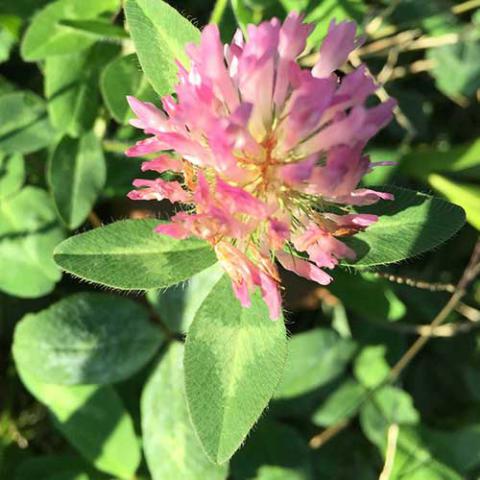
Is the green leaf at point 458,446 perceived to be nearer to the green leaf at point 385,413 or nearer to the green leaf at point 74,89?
the green leaf at point 385,413

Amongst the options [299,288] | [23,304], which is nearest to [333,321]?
[299,288]

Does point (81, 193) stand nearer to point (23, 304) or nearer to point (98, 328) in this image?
point (98, 328)

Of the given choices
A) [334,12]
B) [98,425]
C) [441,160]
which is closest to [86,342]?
[98,425]

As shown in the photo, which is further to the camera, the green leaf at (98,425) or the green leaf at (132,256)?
the green leaf at (98,425)

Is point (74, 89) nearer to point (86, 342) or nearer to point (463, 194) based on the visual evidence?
point (86, 342)

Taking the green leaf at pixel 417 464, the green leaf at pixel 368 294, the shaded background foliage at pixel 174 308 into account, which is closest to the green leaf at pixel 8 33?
the shaded background foliage at pixel 174 308

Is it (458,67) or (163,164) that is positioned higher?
(163,164)

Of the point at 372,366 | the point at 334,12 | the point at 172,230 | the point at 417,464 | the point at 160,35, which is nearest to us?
the point at 172,230
